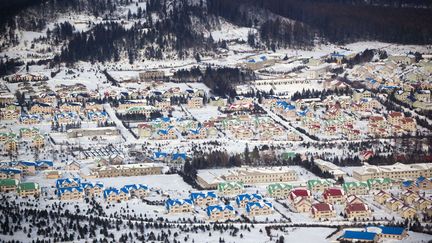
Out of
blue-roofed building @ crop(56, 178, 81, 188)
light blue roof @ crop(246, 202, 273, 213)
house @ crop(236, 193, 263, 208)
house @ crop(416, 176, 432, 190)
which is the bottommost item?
house @ crop(416, 176, 432, 190)

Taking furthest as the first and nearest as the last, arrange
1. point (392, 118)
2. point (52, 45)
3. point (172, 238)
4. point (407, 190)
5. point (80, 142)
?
point (52, 45) → point (392, 118) → point (80, 142) → point (407, 190) → point (172, 238)

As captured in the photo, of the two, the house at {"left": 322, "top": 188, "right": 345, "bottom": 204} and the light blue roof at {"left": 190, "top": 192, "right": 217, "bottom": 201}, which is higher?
the light blue roof at {"left": 190, "top": 192, "right": 217, "bottom": 201}

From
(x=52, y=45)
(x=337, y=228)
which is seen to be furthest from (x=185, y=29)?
(x=337, y=228)

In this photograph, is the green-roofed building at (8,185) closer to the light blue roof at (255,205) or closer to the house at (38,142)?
the house at (38,142)

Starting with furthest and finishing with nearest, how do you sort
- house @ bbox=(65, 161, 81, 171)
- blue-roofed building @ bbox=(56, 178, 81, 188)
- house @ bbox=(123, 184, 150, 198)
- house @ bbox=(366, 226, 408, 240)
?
house @ bbox=(65, 161, 81, 171)
blue-roofed building @ bbox=(56, 178, 81, 188)
house @ bbox=(123, 184, 150, 198)
house @ bbox=(366, 226, 408, 240)

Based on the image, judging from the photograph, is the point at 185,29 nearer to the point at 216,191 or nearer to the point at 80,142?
the point at 80,142

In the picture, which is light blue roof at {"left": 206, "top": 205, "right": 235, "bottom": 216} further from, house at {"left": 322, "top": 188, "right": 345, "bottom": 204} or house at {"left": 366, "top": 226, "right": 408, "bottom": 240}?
house at {"left": 366, "top": 226, "right": 408, "bottom": 240}

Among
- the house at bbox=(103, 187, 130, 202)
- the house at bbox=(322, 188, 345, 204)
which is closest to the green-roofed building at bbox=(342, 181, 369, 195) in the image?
the house at bbox=(322, 188, 345, 204)

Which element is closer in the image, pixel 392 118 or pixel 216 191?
pixel 216 191
